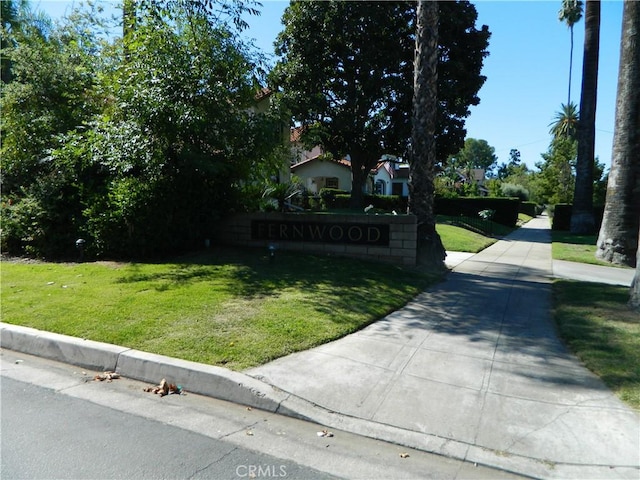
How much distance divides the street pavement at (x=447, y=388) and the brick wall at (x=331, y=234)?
333 cm

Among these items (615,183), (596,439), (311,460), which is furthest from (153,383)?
(615,183)

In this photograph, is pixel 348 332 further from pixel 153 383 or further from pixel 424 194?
pixel 424 194

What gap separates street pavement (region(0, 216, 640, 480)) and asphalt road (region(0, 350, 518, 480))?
174 millimetres

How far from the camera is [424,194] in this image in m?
10.1

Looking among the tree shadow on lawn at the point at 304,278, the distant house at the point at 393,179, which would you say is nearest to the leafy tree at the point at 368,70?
the tree shadow on lawn at the point at 304,278

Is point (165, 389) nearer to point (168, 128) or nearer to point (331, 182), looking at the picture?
point (168, 128)

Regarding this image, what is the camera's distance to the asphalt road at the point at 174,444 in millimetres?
3088

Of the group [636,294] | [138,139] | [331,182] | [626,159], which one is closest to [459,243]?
[626,159]

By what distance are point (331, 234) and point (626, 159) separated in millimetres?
8843

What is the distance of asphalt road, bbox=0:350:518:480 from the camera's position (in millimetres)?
3088

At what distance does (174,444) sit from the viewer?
3.40 m

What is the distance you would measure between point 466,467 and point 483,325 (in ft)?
10.6

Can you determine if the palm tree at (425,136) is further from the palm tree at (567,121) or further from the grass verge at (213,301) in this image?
the palm tree at (567,121)

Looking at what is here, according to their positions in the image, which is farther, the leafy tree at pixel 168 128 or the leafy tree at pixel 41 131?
the leafy tree at pixel 41 131
